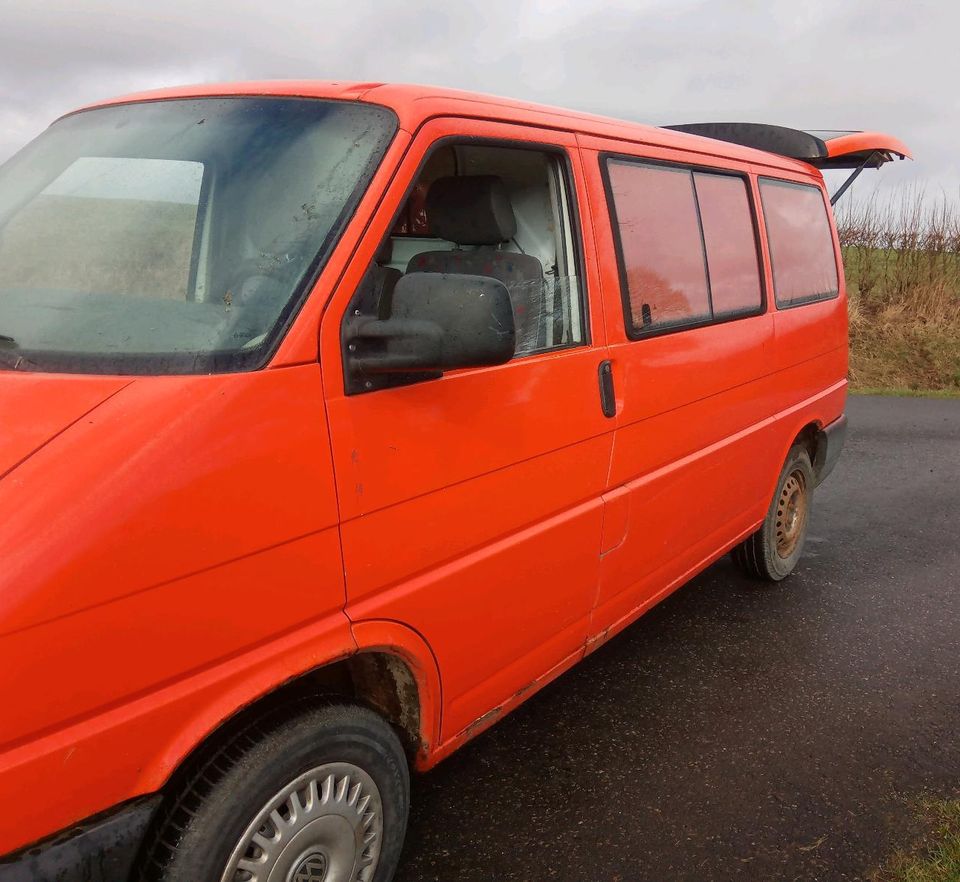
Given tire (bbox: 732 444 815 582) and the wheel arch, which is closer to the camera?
the wheel arch

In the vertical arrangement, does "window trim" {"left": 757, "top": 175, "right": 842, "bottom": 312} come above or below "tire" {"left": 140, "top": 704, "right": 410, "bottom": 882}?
above

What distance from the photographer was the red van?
1.57 m

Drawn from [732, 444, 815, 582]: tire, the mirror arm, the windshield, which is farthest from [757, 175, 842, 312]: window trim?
the mirror arm

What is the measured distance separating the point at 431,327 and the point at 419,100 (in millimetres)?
672

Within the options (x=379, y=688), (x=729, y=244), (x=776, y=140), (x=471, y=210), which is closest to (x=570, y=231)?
(x=471, y=210)

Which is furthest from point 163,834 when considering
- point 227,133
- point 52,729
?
point 227,133

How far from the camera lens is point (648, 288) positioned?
9.86ft

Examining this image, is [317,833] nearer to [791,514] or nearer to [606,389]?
[606,389]

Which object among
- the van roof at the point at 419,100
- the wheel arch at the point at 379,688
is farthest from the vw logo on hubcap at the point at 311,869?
the van roof at the point at 419,100

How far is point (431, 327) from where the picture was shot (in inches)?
75.7

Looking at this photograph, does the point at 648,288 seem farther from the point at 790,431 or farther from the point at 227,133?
the point at 790,431

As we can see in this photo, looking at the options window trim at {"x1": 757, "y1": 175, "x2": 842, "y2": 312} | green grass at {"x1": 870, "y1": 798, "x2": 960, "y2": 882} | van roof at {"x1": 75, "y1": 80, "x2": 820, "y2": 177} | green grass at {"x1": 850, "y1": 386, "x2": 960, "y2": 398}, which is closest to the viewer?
van roof at {"x1": 75, "y1": 80, "x2": 820, "y2": 177}

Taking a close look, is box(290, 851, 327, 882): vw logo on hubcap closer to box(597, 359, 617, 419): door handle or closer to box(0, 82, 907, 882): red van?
box(0, 82, 907, 882): red van

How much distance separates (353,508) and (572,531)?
942 mm
